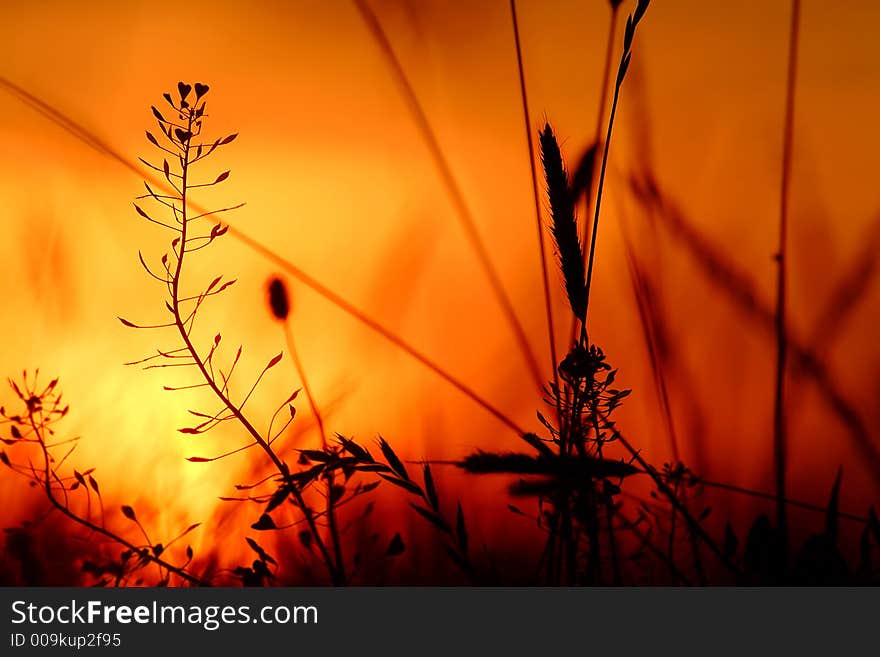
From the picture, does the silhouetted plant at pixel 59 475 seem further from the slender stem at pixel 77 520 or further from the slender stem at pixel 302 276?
the slender stem at pixel 302 276

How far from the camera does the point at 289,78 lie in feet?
3.39

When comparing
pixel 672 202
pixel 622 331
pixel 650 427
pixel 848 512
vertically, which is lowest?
pixel 848 512

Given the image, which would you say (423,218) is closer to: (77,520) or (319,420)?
(319,420)

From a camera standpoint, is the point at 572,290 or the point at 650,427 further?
the point at 650,427

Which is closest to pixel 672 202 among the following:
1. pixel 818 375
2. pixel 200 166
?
pixel 818 375

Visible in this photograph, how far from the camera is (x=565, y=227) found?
2.57 ft

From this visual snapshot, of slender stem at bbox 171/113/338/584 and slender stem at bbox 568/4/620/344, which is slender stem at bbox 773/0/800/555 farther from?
slender stem at bbox 171/113/338/584

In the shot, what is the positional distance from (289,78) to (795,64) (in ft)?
2.21

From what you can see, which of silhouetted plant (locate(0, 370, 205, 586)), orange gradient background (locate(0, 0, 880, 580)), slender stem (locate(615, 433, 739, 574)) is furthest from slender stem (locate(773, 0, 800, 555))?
silhouetted plant (locate(0, 370, 205, 586))

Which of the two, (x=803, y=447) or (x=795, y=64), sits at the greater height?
(x=795, y=64)

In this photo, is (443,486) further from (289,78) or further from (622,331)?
(289,78)

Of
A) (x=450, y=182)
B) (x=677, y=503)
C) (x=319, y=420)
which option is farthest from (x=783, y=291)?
(x=319, y=420)

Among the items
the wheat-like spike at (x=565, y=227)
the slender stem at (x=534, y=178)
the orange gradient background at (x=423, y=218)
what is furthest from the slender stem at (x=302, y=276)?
the wheat-like spike at (x=565, y=227)

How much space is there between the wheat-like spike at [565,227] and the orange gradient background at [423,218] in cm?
25
